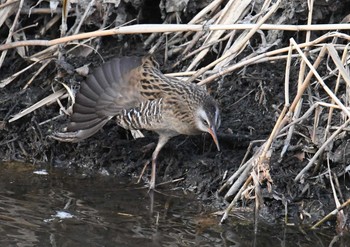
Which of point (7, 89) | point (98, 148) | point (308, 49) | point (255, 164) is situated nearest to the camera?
point (255, 164)

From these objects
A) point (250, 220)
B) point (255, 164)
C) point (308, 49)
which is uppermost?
point (308, 49)

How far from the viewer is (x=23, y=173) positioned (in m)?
7.14

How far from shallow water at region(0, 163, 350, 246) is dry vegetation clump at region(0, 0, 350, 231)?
24cm

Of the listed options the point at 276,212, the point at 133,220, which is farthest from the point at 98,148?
the point at 276,212

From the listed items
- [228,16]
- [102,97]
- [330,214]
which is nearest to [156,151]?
[102,97]

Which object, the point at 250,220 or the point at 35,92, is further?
the point at 35,92

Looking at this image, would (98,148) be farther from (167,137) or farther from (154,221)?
Answer: (154,221)

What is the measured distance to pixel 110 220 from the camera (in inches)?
245

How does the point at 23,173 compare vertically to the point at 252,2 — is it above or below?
below

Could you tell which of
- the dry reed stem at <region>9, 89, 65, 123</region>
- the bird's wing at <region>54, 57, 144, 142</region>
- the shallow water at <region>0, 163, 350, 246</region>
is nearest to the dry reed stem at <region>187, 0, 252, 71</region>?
the bird's wing at <region>54, 57, 144, 142</region>

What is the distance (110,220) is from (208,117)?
3.55ft

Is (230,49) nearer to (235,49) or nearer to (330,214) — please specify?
(235,49)

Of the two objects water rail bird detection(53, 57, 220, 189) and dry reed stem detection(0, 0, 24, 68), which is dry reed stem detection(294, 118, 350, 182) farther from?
dry reed stem detection(0, 0, 24, 68)

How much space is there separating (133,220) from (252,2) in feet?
7.83
